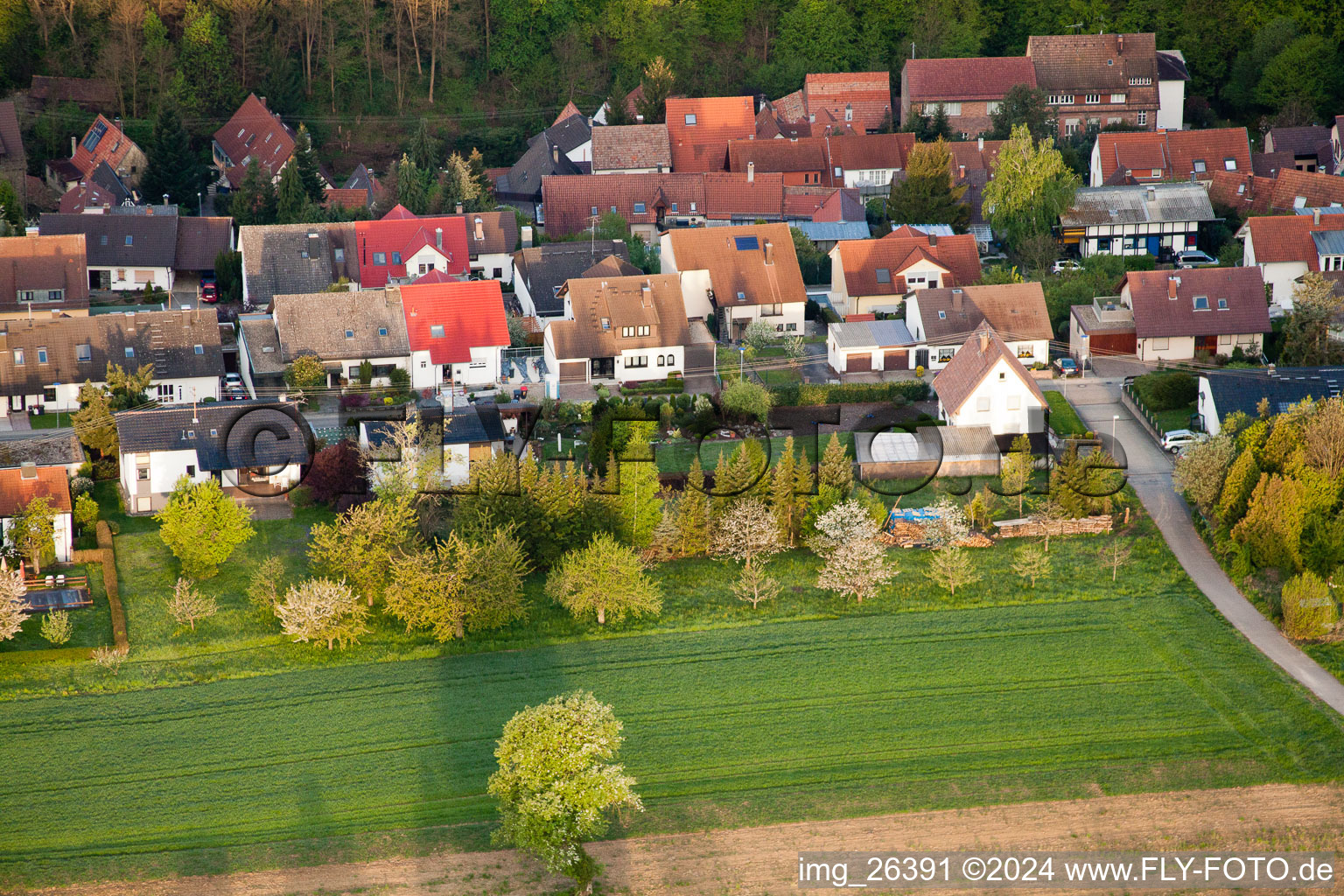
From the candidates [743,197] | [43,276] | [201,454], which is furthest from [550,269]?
[201,454]

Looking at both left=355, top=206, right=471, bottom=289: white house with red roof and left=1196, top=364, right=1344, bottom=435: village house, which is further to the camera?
left=355, top=206, right=471, bottom=289: white house with red roof

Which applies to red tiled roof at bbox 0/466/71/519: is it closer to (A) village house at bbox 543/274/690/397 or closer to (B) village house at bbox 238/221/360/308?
(A) village house at bbox 543/274/690/397

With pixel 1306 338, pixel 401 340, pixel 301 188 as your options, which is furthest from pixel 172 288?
pixel 1306 338

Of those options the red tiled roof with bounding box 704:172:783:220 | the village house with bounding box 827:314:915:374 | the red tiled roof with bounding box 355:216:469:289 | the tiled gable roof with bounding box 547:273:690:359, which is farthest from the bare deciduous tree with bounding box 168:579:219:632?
the red tiled roof with bounding box 704:172:783:220

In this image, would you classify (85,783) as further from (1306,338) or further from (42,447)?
(1306,338)

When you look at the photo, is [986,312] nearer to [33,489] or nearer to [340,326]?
[340,326]

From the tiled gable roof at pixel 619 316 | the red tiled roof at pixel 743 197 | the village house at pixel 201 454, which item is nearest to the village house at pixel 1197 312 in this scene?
the tiled gable roof at pixel 619 316

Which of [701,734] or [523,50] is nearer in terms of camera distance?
[701,734]
